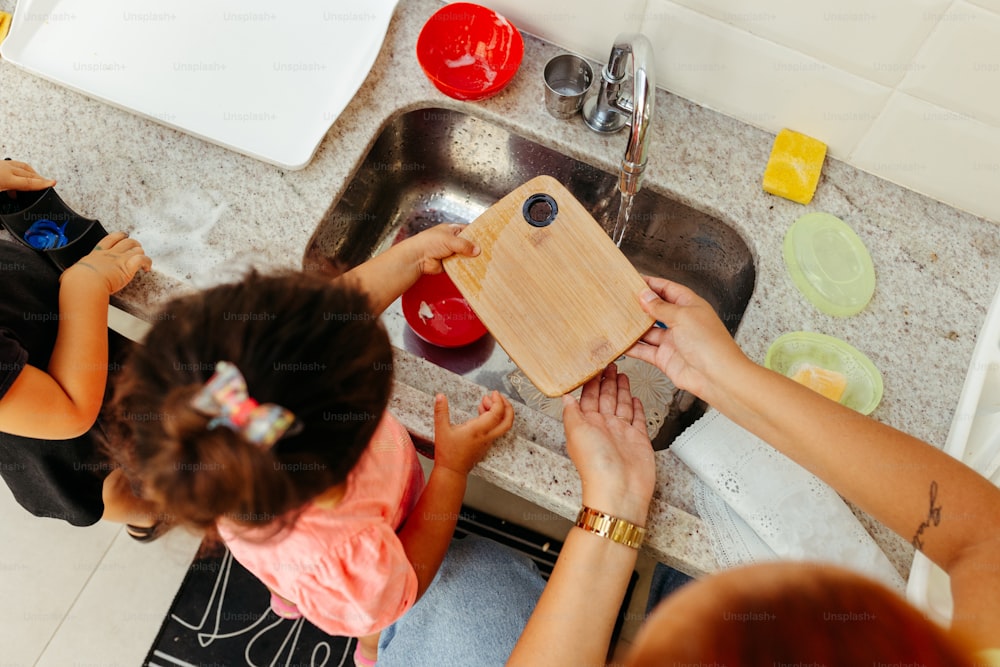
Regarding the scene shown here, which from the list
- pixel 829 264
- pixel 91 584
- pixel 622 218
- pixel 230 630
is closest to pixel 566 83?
pixel 622 218

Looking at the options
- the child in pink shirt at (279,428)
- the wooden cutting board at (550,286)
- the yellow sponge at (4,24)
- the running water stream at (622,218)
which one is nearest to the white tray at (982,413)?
the wooden cutting board at (550,286)

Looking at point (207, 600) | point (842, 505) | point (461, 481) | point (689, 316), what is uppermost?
point (689, 316)

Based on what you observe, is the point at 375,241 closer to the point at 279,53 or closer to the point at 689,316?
the point at 279,53

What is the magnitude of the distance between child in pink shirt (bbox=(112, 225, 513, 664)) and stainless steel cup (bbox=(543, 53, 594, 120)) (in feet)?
1.67

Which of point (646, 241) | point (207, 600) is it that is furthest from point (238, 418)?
point (207, 600)

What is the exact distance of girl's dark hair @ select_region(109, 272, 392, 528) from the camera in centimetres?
61

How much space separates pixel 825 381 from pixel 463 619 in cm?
69

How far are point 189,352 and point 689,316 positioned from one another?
0.62m

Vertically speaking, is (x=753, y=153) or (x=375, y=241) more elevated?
(x=753, y=153)

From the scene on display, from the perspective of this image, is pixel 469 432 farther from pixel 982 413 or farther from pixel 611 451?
pixel 982 413

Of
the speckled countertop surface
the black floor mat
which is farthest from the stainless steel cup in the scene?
the black floor mat

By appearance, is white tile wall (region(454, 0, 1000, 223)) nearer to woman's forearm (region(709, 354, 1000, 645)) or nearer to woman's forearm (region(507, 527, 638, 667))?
woman's forearm (region(709, 354, 1000, 645))

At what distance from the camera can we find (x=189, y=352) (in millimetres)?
627

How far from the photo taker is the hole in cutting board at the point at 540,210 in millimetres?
987
